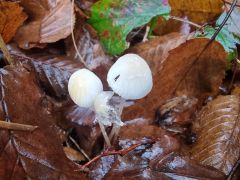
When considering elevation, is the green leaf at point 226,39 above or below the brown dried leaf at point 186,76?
above

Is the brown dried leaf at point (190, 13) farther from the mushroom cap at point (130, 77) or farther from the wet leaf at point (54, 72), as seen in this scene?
the mushroom cap at point (130, 77)

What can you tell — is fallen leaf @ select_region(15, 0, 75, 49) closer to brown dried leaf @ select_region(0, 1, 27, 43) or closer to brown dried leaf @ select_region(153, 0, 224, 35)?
brown dried leaf @ select_region(0, 1, 27, 43)

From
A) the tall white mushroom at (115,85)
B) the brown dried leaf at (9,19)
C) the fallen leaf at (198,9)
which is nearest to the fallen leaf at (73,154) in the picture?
the tall white mushroom at (115,85)

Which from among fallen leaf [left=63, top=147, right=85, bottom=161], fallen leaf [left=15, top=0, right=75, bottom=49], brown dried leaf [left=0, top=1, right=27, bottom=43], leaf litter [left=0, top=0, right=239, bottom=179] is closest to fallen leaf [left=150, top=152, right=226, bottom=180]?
leaf litter [left=0, top=0, right=239, bottom=179]

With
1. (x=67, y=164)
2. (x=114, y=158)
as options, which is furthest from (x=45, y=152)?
(x=114, y=158)

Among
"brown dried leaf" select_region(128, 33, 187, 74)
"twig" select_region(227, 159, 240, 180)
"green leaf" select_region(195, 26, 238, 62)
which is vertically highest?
"green leaf" select_region(195, 26, 238, 62)

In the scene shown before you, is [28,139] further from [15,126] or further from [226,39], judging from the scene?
[226,39]

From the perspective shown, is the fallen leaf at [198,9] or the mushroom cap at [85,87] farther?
the fallen leaf at [198,9]
